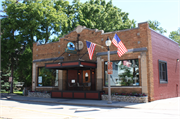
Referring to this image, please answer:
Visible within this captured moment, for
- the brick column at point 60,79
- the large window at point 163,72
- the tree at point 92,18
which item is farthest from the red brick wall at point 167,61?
the tree at point 92,18

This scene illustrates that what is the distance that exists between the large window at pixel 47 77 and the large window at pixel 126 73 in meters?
8.25

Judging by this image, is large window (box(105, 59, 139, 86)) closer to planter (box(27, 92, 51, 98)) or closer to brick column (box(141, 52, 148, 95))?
brick column (box(141, 52, 148, 95))

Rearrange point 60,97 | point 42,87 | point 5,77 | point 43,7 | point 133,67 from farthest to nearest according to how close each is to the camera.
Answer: point 5,77, point 43,7, point 42,87, point 60,97, point 133,67

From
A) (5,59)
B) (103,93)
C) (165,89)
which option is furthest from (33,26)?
(165,89)

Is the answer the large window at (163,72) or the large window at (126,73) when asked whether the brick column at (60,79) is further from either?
the large window at (163,72)

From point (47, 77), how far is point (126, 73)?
11.1 metres

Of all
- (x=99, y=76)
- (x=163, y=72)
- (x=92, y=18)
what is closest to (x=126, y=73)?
(x=99, y=76)

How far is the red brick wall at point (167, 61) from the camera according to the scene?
17.7 metres

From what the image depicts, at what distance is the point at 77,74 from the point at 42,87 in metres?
5.67

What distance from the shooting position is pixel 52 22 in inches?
1097

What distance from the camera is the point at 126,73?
1800 cm

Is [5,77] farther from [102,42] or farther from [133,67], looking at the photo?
[133,67]

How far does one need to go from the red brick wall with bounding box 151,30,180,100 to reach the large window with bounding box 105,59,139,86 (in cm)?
179

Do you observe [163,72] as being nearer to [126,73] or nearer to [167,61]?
[167,61]
